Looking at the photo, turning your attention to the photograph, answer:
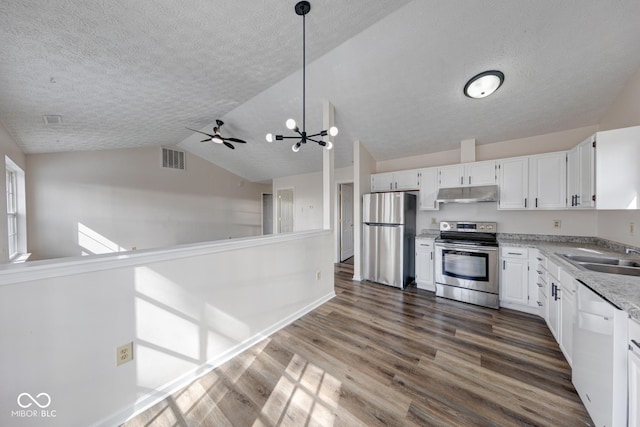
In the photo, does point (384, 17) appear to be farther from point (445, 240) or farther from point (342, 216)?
point (342, 216)

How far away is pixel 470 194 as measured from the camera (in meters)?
3.34

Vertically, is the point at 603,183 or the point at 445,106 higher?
the point at 445,106

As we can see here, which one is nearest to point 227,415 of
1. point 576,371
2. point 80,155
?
point 576,371

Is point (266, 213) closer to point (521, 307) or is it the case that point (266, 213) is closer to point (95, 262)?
point (95, 262)

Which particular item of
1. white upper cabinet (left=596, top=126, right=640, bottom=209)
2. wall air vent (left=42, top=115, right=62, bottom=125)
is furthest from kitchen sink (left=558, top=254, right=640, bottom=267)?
wall air vent (left=42, top=115, right=62, bottom=125)

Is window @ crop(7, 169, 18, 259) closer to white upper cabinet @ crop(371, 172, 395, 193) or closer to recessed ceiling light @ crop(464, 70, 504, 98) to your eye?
white upper cabinet @ crop(371, 172, 395, 193)

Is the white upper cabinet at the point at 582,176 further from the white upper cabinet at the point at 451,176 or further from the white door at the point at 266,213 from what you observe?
the white door at the point at 266,213

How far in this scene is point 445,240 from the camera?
3.39 m

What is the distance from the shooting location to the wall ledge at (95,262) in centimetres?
110

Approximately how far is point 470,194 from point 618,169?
57.2 inches

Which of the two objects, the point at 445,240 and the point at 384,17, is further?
the point at 445,240

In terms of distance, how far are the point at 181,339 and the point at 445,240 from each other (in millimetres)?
3489

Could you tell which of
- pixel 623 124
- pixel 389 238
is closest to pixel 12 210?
pixel 389 238

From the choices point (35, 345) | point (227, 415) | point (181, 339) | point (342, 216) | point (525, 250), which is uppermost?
point (342, 216)
